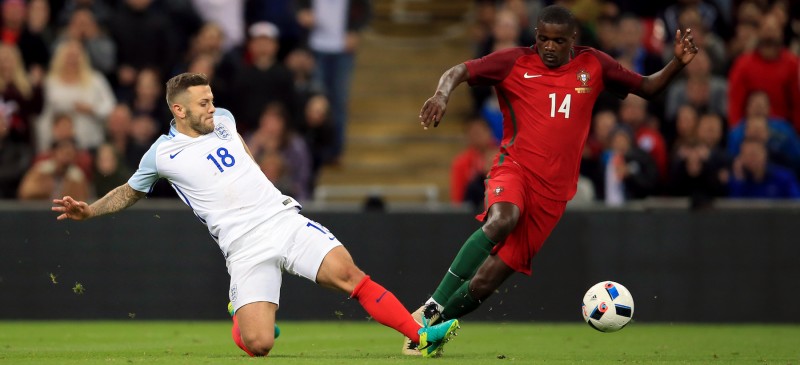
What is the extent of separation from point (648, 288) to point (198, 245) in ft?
15.4

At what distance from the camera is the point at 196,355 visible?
1047 cm

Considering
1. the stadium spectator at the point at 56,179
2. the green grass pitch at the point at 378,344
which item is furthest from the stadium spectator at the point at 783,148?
the stadium spectator at the point at 56,179

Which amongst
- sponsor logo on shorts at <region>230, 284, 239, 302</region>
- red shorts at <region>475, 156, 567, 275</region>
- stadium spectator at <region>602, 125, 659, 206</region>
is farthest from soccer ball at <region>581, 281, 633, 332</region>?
stadium spectator at <region>602, 125, 659, 206</region>

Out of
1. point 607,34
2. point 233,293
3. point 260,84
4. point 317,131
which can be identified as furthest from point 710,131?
point 233,293

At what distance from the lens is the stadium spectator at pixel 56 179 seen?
15.4m

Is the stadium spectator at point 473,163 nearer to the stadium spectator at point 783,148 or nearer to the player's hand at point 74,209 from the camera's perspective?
the stadium spectator at point 783,148

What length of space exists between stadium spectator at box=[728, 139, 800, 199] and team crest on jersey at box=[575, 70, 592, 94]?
16.9ft

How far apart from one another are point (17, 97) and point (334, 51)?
3977 millimetres

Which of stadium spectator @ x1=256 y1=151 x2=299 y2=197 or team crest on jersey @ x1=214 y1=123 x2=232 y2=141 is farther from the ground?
team crest on jersey @ x1=214 y1=123 x2=232 y2=141

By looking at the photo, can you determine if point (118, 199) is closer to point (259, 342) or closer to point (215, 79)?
point (259, 342)

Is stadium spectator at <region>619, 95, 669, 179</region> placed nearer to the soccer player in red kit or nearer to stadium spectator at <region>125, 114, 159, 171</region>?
the soccer player in red kit

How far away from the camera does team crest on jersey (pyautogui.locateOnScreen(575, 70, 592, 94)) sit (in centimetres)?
1077

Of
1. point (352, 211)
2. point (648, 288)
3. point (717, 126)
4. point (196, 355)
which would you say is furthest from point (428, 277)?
point (196, 355)

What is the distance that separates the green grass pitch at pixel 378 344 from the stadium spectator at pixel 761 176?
1.64 m
